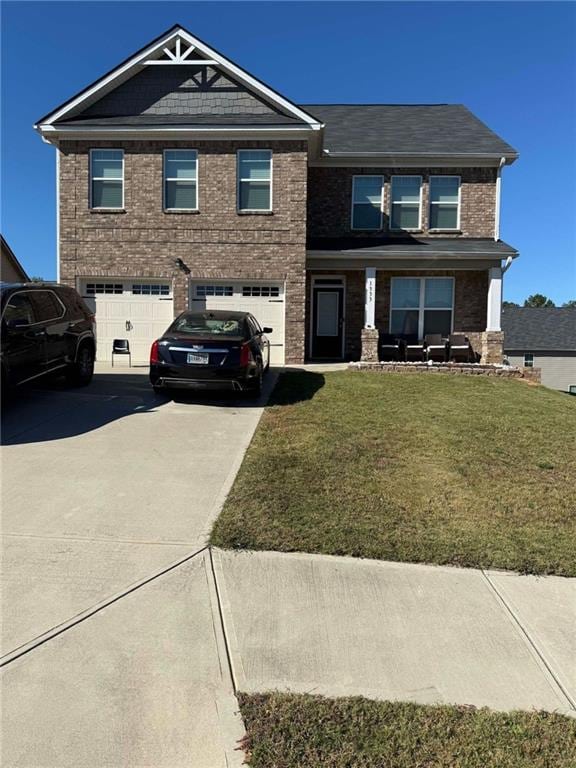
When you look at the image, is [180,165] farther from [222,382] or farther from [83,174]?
[222,382]

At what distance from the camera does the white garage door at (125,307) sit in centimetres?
1573

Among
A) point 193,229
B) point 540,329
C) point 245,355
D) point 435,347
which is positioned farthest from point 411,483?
point 540,329

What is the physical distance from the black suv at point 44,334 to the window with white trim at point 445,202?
1118 cm

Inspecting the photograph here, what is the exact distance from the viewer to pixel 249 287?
15734mm

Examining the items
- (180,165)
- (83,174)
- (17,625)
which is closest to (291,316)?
(180,165)

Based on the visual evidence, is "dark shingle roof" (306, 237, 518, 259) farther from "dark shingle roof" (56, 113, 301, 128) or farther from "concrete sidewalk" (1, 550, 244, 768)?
"concrete sidewalk" (1, 550, 244, 768)

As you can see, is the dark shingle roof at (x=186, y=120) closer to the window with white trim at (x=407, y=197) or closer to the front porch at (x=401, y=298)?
the front porch at (x=401, y=298)

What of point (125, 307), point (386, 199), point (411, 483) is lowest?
point (411, 483)

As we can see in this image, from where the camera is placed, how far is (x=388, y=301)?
680 inches

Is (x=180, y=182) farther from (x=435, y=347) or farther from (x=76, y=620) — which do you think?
(x=76, y=620)

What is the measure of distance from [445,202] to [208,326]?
10.7 metres

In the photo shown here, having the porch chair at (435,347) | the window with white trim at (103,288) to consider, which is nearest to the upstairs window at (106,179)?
the window with white trim at (103,288)

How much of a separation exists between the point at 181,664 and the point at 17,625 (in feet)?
3.42

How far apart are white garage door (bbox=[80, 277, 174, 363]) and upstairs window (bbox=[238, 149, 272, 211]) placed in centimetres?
316
